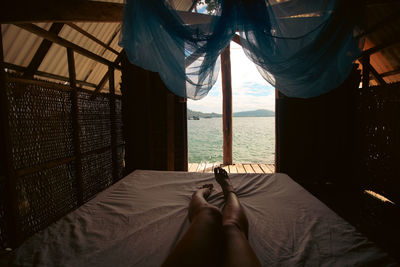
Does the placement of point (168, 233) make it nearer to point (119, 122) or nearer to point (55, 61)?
point (119, 122)

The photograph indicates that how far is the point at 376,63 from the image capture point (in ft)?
11.3

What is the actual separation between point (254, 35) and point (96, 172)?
233 centimetres

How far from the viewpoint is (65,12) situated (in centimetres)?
153

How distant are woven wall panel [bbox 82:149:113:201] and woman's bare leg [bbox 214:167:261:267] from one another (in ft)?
5.86

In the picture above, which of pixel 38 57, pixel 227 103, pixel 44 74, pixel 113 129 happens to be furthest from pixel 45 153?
pixel 227 103

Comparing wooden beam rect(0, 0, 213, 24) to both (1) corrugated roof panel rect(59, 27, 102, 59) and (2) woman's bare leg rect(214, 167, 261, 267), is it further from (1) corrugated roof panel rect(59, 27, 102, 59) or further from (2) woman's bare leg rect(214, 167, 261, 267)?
(1) corrugated roof panel rect(59, 27, 102, 59)

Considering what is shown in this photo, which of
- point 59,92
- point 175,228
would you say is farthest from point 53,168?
point 175,228

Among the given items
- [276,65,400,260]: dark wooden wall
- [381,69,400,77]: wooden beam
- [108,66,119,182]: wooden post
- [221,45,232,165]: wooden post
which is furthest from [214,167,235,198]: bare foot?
[381,69,400,77]: wooden beam

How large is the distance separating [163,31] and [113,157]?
6.39 feet

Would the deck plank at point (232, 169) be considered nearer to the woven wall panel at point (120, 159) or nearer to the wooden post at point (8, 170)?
the woven wall panel at point (120, 159)

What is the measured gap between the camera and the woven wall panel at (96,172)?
2.18m

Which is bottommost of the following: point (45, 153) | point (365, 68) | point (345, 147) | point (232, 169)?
point (232, 169)

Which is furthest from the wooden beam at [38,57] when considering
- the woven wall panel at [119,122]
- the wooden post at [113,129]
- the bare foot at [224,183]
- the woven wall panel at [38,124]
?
the bare foot at [224,183]

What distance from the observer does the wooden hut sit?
1450 mm
